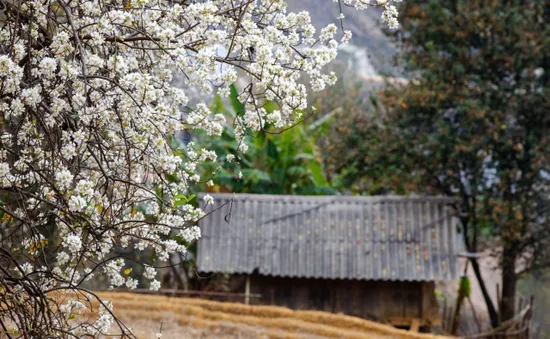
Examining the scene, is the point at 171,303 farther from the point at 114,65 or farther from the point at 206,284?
the point at 114,65

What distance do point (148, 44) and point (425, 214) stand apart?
8.96 m

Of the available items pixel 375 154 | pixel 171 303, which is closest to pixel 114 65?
pixel 171 303

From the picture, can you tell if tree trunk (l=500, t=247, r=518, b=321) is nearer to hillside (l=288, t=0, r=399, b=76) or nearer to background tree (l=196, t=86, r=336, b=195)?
background tree (l=196, t=86, r=336, b=195)

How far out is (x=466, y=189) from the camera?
525 inches

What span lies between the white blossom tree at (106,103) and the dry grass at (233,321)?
4.34m

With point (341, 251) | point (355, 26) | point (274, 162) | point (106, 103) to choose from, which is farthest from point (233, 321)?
point (355, 26)

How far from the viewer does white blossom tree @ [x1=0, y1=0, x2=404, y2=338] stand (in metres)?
3.47

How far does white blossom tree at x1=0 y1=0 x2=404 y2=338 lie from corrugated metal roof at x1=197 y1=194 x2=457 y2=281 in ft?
25.3

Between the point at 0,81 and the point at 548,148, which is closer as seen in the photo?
the point at 0,81

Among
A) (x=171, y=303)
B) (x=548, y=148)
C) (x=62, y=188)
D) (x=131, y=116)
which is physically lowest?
(x=171, y=303)

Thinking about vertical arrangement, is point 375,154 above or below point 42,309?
above

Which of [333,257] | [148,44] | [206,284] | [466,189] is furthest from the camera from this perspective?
[206,284]

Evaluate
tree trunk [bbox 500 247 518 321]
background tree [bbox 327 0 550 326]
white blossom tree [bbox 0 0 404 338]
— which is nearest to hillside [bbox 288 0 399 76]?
background tree [bbox 327 0 550 326]

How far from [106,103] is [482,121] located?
1021cm
